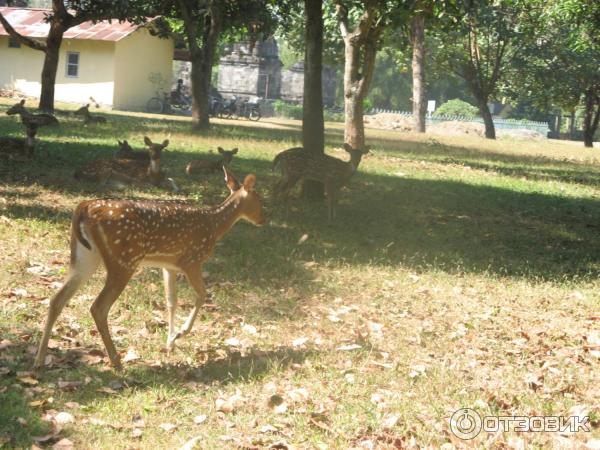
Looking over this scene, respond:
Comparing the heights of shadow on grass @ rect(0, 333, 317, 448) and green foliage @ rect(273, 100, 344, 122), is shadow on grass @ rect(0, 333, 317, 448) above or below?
below

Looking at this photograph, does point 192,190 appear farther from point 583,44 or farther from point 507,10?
point 507,10

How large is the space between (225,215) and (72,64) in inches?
1553

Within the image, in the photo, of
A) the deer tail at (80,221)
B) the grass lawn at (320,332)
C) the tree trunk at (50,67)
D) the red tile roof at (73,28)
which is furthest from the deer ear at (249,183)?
the red tile roof at (73,28)

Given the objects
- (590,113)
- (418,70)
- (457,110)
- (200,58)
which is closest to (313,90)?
(200,58)

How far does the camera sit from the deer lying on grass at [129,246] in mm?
6340

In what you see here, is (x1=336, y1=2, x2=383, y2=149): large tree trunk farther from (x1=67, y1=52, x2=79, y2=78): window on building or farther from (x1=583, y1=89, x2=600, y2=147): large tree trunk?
(x1=583, y1=89, x2=600, y2=147): large tree trunk

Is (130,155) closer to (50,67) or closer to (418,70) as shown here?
(50,67)

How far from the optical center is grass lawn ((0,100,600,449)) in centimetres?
577

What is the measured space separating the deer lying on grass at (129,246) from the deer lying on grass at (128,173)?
701 centimetres

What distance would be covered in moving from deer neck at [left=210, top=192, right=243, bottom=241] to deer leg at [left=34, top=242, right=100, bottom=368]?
3.99 feet

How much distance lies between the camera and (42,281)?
28.3 ft

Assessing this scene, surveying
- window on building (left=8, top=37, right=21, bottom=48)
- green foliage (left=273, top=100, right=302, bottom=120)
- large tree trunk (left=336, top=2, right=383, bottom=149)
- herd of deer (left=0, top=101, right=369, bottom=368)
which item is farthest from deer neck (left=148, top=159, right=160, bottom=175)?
green foliage (left=273, top=100, right=302, bottom=120)

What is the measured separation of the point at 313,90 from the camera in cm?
1460

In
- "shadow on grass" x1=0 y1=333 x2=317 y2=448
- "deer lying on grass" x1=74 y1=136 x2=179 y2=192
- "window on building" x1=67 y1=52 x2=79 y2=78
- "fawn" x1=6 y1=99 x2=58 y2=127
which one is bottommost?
"shadow on grass" x1=0 y1=333 x2=317 y2=448
